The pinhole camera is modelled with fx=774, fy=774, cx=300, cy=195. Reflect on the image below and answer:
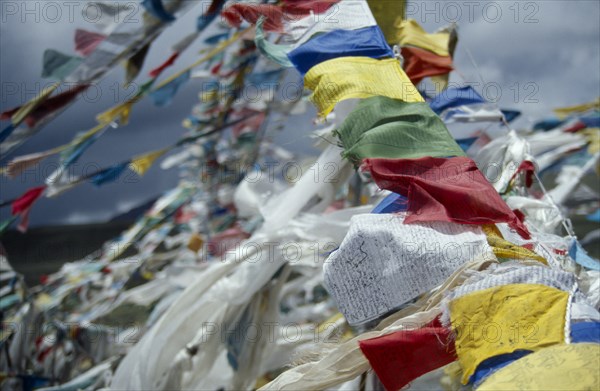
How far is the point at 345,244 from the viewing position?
59.5 inches

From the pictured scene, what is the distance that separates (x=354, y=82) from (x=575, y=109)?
2134mm

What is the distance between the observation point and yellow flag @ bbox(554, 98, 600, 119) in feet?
11.8

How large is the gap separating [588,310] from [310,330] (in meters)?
2.09

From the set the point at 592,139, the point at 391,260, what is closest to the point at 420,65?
the point at 391,260

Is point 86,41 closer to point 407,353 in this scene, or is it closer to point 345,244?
point 345,244

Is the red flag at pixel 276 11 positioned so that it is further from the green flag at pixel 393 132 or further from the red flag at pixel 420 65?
the green flag at pixel 393 132

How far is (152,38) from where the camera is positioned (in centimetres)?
266

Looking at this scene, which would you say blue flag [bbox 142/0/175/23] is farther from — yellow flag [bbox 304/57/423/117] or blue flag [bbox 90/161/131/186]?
yellow flag [bbox 304/57/423/117]

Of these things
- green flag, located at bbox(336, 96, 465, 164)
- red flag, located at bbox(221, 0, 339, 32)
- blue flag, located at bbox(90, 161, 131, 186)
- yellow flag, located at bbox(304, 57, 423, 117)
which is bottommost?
blue flag, located at bbox(90, 161, 131, 186)

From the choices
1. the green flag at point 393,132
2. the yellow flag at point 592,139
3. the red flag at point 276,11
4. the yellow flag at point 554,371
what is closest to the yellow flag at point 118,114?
the red flag at point 276,11

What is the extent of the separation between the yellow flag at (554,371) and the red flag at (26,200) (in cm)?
217

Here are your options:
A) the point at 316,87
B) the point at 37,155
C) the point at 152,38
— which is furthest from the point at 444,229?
the point at 37,155

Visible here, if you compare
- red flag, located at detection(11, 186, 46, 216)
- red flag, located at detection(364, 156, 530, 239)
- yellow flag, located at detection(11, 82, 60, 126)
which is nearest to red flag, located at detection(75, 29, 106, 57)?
yellow flag, located at detection(11, 82, 60, 126)

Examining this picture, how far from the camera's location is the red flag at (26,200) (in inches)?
114
